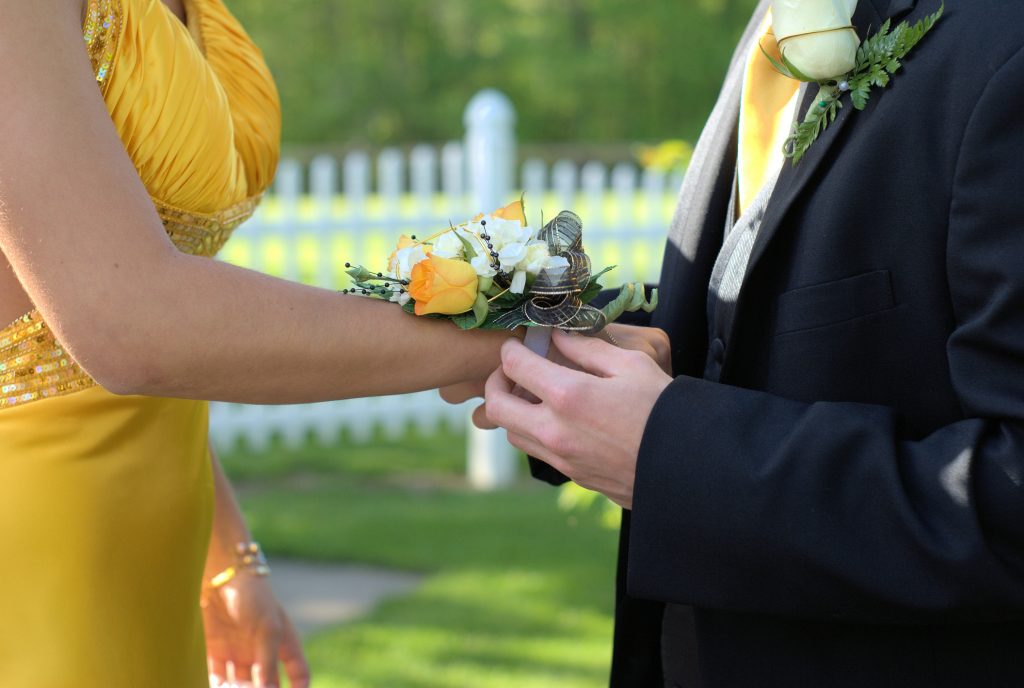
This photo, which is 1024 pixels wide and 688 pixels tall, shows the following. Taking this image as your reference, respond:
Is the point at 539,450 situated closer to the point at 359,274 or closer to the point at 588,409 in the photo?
the point at 588,409

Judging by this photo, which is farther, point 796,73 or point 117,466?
point 117,466

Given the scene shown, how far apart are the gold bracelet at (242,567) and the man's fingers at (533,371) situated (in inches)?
37.6

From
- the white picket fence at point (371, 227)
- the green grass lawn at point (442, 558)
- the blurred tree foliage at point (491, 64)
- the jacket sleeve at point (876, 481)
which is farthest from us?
the blurred tree foliage at point (491, 64)

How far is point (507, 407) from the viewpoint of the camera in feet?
5.62

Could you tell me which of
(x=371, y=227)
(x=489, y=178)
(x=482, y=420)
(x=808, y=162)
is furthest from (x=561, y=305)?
(x=371, y=227)

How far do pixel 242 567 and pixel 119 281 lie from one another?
1.07 metres

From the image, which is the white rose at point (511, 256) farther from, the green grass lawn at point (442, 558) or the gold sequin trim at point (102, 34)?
the green grass lawn at point (442, 558)

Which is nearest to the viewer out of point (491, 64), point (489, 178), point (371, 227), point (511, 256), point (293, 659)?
point (511, 256)

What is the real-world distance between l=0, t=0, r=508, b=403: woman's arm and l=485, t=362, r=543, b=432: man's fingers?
0.16 metres

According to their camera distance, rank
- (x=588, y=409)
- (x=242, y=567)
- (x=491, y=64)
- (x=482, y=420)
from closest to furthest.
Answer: (x=588, y=409)
(x=482, y=420)
(x=242, y=567)
(x=491, y=64)

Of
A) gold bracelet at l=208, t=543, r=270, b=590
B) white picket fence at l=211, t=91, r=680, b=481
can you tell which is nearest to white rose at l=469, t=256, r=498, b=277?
gold bracelet at l=208, t=543, r=270, b=590

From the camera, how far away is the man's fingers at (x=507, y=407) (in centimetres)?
169

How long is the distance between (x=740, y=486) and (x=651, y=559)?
17 cm

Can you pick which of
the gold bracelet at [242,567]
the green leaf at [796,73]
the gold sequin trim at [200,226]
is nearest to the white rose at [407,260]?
the gold sequin trim at [200,226]
